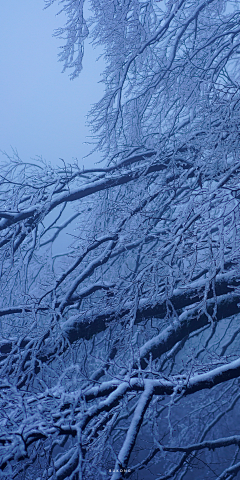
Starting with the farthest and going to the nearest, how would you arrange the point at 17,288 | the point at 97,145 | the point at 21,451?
1. the point at 17,288
2. the point at 97,145
3. the point at 21,451

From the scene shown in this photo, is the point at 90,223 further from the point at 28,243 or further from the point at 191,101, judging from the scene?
the point at 191,101

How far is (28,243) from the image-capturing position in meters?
4.32

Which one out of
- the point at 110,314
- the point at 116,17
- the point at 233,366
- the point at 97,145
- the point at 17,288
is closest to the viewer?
the point at 233,366

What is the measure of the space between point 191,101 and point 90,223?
1901 millimetres

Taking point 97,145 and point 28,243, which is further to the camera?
point 28,243

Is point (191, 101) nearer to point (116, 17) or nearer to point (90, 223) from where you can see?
point (116, 17)

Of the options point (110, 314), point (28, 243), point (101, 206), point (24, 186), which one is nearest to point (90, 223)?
point (101, 206)

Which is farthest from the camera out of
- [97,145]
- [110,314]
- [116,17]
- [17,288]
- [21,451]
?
[17,288]

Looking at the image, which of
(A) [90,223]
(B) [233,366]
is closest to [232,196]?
(B) [233,366]

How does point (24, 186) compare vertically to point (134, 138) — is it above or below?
below

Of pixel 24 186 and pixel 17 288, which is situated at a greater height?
pixel 24 186

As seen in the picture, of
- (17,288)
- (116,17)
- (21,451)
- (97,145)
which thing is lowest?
(21,451)

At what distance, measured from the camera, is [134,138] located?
4.28m

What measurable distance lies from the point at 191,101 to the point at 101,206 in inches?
63.8
